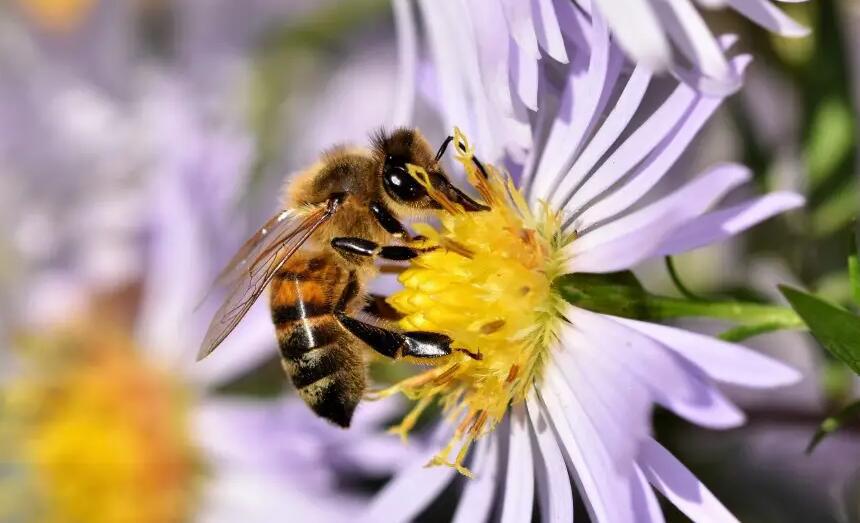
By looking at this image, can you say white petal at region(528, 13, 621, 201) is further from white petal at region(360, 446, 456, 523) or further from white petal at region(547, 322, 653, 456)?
white petal at region(360, 446, 456, 523)

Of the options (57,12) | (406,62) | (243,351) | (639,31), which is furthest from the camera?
(57,12)

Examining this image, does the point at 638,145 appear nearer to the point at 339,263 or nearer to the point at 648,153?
the point at 648,153

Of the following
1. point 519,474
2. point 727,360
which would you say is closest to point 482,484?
point 519,474

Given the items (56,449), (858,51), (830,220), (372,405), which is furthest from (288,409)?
(858,51)

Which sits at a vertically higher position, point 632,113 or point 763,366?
point 632,113

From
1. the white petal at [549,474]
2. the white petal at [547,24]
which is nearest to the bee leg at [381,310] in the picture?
the white petal at [549,474]

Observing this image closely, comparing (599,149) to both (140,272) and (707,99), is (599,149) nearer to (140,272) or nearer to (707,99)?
(707,99)

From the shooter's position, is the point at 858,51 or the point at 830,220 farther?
the point at 858,51
